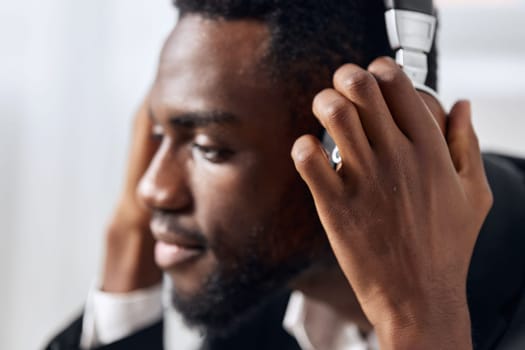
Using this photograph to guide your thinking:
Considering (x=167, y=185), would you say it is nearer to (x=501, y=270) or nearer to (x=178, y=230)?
(x=178, y=230)

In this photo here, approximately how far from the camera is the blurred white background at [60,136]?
152cm

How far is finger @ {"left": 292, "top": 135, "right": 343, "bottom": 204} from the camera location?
0.62 m

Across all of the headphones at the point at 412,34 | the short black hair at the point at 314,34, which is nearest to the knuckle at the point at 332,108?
the headphones at the point at 412,34

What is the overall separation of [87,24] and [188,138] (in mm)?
745

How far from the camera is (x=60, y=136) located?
5.22 feet

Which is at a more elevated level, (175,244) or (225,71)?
(225,71)

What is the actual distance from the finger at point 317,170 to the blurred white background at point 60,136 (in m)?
0.85

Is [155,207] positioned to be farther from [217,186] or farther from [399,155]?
[399,155]

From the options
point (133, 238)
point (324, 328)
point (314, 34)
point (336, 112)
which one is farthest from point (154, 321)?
point (336, 112)

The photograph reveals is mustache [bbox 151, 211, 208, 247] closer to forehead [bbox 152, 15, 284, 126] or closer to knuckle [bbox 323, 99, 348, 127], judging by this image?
forehead [bbox 152, 15, 284, 126]

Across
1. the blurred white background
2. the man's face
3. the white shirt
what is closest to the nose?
the man's face

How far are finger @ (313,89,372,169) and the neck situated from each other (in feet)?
1.14

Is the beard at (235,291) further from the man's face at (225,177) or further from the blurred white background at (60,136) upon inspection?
the blurred white background at (60,136)

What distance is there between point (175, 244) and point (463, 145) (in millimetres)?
370
